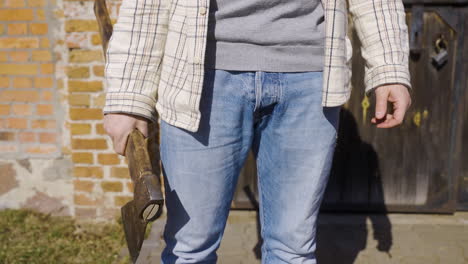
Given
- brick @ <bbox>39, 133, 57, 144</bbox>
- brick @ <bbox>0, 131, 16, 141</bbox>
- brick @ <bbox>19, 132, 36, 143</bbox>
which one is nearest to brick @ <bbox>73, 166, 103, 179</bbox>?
brick @ <bbox>39, 133, 57, 144</bbox>

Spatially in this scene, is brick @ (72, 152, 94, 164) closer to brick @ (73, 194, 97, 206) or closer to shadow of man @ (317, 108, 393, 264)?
brick @ (73, 194, 97, 206)

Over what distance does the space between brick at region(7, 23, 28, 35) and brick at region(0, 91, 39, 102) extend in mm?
362

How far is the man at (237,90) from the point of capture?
142 cm

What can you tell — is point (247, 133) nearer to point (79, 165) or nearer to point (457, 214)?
point (79, 165)

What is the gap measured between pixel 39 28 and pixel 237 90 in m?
1.92

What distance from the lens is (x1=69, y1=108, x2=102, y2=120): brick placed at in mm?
→ 2822

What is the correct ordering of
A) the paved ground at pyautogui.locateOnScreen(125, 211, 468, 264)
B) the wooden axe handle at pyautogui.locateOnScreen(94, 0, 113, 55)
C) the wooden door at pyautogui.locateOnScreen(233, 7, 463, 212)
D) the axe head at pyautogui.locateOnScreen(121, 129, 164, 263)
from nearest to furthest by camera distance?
the axe head at pyautogui.locateOnScreen(121, 129, 164, 263) → the wooden axe handle at pyautogui.locateOnScreen(94, 0, 113, 55) → the paved ground at pyautogui.locateOnScreen(125, 211, 468, 264) → the wooden door at pyautogui.locateOnScreen(233, 7, 463, 212)

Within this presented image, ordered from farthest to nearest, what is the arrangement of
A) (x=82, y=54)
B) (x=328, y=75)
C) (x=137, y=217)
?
(x=82, y=54)
(x=328, y=75)
(x=137, y=217)

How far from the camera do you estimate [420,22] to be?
2893 mm

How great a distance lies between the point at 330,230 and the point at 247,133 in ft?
5.50

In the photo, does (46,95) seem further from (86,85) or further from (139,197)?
(139,197)

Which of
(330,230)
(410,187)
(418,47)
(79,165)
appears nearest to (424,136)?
(410,187)

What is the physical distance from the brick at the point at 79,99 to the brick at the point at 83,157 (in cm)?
30

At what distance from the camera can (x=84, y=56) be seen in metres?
2.78
